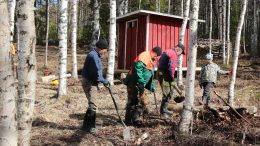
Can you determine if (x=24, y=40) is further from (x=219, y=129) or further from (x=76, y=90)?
(x=76, y=90)

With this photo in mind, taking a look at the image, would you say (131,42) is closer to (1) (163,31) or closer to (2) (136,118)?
(1) (163,31)

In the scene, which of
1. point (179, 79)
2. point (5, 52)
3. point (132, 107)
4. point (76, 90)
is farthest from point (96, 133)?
point (179, 79)

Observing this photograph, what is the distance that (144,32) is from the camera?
56.3 ft

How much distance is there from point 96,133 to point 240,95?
21.2 feet

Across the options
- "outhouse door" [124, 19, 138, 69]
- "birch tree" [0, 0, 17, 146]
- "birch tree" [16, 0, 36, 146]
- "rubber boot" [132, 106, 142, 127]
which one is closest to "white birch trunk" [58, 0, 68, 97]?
"rubber boot" [132, 106, 142, 127]

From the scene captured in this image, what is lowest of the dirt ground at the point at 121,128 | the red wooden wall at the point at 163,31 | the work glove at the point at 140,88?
the dirt ground at the point at 121,128

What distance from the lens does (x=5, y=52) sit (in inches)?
161

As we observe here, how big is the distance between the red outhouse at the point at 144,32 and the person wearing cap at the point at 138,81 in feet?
28.6

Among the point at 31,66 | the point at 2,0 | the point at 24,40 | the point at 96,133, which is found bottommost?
the point at 96,133

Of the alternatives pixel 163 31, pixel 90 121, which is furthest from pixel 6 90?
pixel 163 31

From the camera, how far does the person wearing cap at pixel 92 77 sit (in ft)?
24.0

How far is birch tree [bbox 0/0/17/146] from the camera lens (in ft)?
13.3

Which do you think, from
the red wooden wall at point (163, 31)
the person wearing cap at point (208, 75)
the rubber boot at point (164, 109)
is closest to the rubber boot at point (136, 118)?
the rubber boot at point (164, 109)

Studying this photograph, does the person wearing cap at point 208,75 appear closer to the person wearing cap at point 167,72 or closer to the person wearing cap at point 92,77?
the person wearing cap at point 167,72
